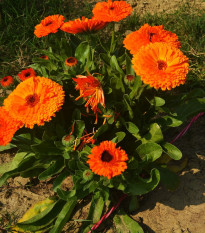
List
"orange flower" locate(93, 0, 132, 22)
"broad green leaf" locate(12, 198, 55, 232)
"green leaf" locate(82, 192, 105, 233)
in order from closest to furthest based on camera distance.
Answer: "orange flower" locate(93, 0, 132, 22)
"green leaf" locate(82, 192, 105, 233)
"broad green leaf" locate(12, 198, 55, 232)

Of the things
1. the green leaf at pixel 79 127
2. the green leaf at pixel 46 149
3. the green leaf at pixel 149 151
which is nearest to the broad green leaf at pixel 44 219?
the green leaf at pixel 46 149

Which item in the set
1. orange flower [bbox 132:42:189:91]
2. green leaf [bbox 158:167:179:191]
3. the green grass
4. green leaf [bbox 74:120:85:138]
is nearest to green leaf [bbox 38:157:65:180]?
green leaf [bbox 74:120:85:138]

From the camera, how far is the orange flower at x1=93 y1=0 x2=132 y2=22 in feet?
7.02

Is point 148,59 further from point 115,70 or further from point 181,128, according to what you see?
point 181,128

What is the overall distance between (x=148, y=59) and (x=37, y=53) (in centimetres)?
205

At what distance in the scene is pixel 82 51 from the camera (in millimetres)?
2498

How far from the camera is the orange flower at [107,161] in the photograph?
A: 171 cm

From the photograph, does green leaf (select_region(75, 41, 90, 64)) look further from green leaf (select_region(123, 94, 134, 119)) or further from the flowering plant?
green leaf (select_region(123, 94, 134, 119))

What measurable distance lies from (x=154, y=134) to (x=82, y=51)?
3.00 feet

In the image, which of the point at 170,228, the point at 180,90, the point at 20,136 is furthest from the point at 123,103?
the point at 180,90

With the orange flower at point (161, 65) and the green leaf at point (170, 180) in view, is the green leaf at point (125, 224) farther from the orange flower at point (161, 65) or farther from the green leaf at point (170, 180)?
the orange flower at point (161, 65)

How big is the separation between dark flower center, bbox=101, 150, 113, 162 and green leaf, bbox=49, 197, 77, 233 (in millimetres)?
620

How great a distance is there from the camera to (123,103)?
2.17 meters

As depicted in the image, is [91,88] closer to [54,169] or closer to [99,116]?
[99,116]
